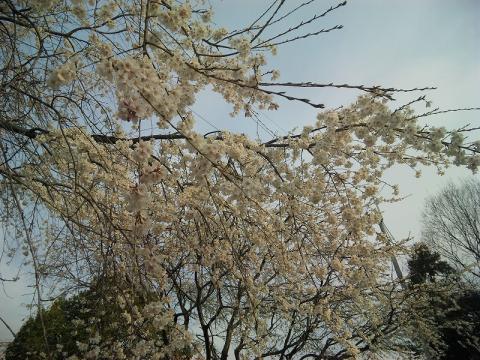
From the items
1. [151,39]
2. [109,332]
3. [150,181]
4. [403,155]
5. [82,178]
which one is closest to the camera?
[150,181]

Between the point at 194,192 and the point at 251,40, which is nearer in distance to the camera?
the point at 251,40

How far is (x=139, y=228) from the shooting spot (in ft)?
6.74

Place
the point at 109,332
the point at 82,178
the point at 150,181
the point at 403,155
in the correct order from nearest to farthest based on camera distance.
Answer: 1. the point at 150,181
2. the point at 82,178
3. the point at 403,155
4. the point at 109,332

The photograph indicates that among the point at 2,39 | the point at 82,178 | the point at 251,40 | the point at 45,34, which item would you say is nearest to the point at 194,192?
the point at 82,178

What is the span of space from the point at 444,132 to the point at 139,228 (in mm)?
2237

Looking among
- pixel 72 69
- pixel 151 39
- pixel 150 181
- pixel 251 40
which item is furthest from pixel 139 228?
pixel 251 40

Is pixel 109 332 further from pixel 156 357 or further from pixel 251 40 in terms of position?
pixel 251 40

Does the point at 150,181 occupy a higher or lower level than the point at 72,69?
Result: lower

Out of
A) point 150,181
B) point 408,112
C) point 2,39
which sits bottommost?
point 150,181

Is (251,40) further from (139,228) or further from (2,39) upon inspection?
(2,39)

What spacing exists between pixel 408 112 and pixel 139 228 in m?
2.12

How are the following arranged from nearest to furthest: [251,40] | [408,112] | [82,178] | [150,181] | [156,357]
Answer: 1. [150,181]
2. [251,40]
3. [408,112]
4. [82,178]
5. [156,357]

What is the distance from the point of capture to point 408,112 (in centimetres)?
287

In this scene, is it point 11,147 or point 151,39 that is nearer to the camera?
point 151,39
